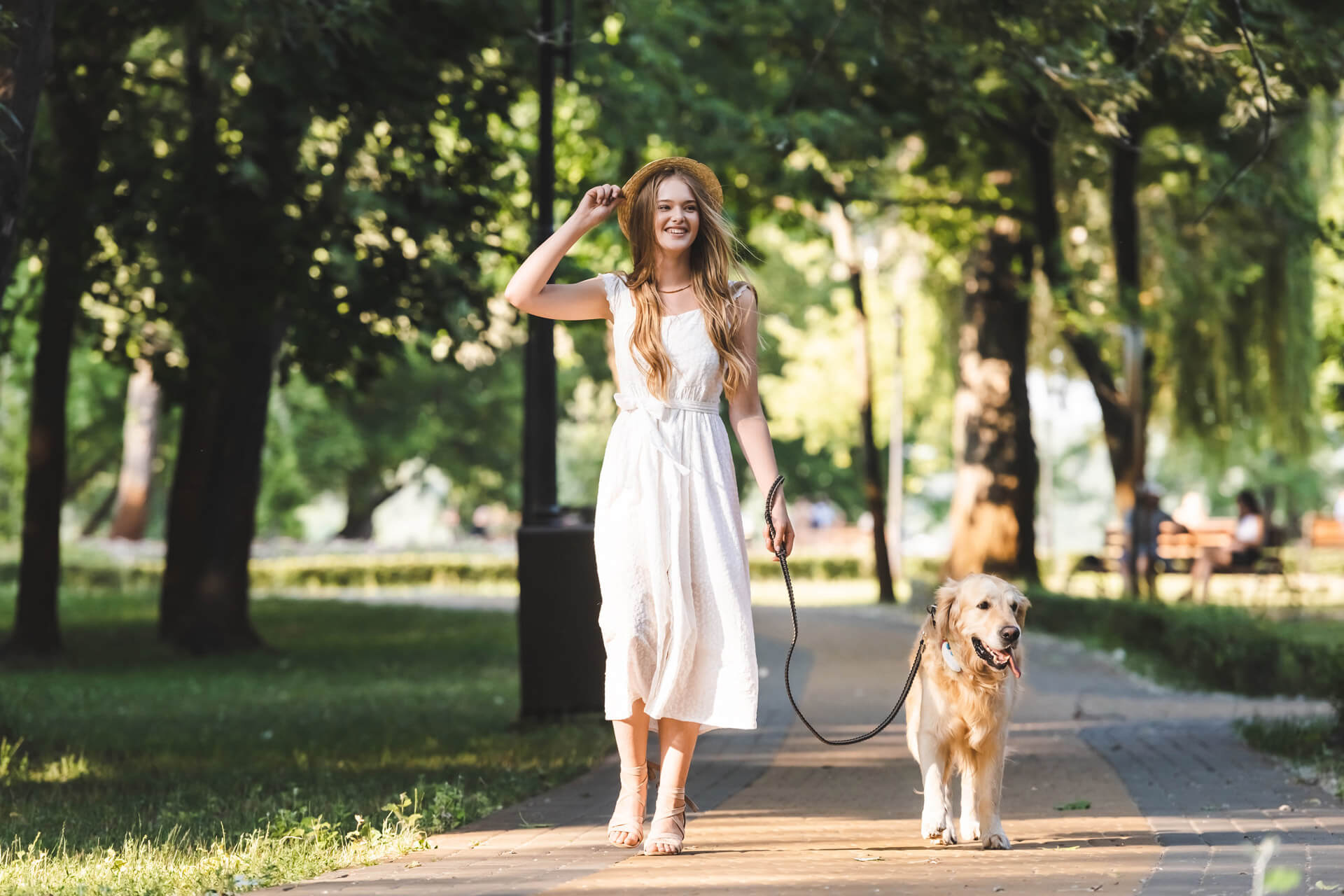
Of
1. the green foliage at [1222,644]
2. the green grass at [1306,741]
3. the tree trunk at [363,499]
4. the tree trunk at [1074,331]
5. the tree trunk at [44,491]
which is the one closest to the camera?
the green grass at [1306,741]

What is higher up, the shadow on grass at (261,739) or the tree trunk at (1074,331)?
the tree trunk at (1074,331)

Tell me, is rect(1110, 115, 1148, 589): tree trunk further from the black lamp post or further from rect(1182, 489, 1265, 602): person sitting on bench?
the black lamp post

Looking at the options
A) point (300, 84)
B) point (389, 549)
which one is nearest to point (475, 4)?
point (300, 84)

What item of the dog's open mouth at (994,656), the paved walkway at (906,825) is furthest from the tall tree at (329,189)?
the dog's open mouth at (994,656)

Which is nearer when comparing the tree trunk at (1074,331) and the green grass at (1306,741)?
the green grass at (1306,741)

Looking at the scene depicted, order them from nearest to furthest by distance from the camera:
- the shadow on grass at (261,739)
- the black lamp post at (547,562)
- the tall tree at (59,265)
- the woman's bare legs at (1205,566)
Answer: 1. the shadow on grass at (261,739)
2. the black lamp post at (547,562)
3. the tall tree at (59,265)
4. the woman's bare legs at (1205,566)

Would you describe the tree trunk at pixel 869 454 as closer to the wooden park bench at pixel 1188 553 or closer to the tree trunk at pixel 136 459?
the wooden park bench at pixel 1188 553

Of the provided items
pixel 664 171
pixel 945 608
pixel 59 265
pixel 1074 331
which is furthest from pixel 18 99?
pixel 1074 331

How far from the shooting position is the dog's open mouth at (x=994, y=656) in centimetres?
521

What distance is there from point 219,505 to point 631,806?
1239 cm

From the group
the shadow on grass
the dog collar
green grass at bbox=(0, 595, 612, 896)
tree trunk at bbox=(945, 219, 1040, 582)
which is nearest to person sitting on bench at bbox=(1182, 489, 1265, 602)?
tree trunk at bbox=(945, 219, 1040, 582)

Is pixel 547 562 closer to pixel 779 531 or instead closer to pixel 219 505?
pixel 779 531

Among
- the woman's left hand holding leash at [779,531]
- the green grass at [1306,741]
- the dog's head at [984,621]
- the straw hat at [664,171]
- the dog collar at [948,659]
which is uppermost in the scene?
the straw hat at [664,171]

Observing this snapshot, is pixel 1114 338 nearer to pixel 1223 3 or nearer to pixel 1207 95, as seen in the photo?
pixel 1207 95
